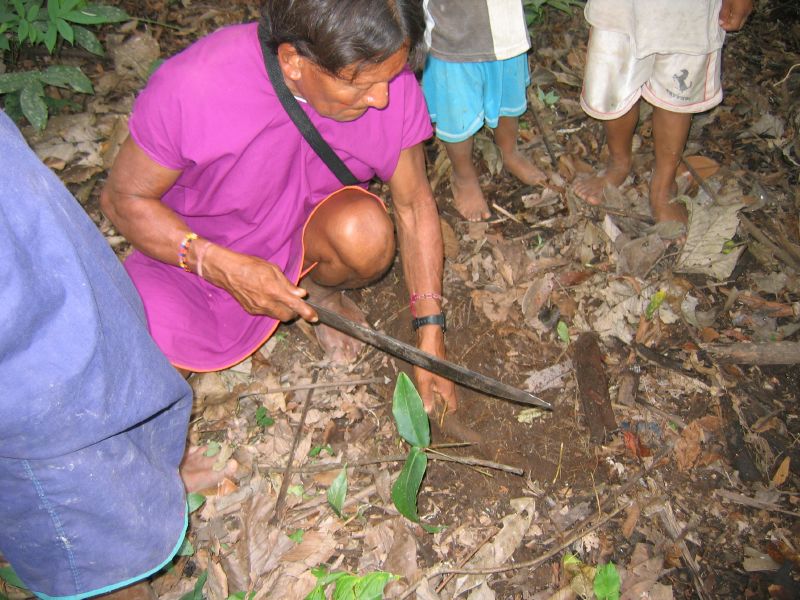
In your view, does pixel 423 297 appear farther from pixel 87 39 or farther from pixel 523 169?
pixel 87 39

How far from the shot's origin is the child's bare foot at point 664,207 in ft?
10.3

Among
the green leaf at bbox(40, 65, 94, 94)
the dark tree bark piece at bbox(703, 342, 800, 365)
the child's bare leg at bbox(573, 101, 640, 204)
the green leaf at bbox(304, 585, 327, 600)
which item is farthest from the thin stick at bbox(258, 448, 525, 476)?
the green leaf at bbox(40, 65, 94, 94)

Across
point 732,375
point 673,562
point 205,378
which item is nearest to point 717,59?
point 732,375

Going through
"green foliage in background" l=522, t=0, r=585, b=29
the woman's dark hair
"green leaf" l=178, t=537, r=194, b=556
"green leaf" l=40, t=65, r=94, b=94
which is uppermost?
the woman's dark hair

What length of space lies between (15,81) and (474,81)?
2.40 metres

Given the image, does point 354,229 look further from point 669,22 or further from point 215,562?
point 669,22

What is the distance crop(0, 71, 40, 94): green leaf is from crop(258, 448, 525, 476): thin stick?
2386 millimetres

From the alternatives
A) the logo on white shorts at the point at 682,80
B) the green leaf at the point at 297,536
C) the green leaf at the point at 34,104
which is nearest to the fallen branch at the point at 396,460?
the green leaf at the point at 297,536

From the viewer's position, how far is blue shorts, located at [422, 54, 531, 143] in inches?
110

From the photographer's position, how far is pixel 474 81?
9.31 feet

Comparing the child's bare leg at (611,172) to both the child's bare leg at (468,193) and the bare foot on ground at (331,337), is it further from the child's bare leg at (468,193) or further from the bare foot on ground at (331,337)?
the bare foot on ground at (331,337)

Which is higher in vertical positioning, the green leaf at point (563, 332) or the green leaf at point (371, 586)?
the green leaf at point (371, 586)

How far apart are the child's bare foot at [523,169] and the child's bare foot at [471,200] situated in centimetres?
27

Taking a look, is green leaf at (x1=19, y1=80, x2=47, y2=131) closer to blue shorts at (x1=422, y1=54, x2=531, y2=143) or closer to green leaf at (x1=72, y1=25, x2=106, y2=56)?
green leaf at (x1=72, y1=25, x2=106, y2=56)
